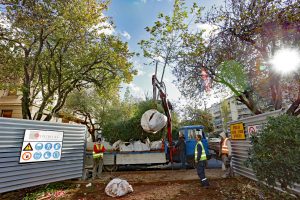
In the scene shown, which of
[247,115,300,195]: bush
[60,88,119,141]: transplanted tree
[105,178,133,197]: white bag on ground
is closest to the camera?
[247,115,300,195]: bush

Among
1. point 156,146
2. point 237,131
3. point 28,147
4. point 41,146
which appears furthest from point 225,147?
point 28,147

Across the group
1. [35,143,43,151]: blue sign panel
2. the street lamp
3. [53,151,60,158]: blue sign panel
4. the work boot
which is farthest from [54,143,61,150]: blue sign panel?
the street lamp

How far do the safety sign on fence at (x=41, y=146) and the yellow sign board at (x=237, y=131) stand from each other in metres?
7.27

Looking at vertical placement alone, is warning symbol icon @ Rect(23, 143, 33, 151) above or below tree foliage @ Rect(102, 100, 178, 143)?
below

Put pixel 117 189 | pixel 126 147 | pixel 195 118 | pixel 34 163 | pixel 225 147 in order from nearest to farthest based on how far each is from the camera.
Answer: pixel 117 189, pixel 34 163, pixel 225 147, pixel 126 147, pixel 195 118

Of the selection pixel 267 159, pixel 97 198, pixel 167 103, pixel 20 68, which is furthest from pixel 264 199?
pixel 20 68

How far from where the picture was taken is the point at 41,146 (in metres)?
6.22

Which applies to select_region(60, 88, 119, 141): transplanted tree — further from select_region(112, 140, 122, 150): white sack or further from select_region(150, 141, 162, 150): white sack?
select_region(150, 141, 162, 150): white sack

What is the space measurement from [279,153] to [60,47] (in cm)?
1182

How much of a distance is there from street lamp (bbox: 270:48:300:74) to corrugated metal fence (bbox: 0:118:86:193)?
1094 centimetres

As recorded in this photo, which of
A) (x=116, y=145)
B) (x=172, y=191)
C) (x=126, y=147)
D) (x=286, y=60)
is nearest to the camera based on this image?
(x=172, y=191)

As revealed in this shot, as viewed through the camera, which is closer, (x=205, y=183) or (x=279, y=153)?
(x=279, y=153)

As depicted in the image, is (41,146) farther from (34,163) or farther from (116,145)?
(116,145)

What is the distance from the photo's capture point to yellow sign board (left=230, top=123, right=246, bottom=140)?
7.00 metres
